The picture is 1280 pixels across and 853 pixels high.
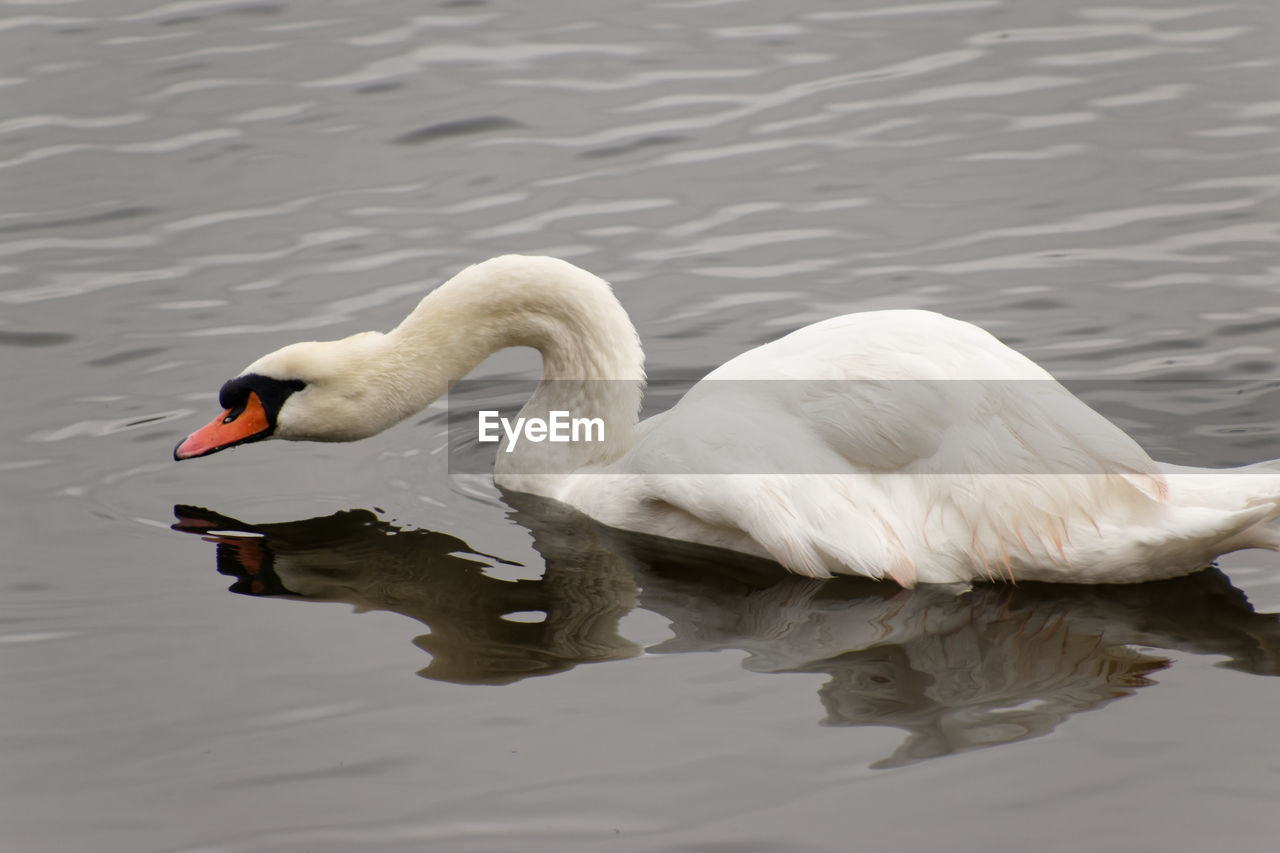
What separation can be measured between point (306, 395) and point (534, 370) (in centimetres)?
189

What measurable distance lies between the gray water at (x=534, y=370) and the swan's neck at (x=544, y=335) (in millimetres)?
461

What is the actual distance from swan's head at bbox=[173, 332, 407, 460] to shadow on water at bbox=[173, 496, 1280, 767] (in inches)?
17.0

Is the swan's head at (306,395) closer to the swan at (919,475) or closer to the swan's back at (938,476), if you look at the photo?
the swan at (919,475)

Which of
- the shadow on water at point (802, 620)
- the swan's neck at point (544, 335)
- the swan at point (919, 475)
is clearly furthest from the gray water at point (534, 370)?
the swan's neck at point (544, 335)

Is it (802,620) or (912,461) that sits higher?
(912,461)

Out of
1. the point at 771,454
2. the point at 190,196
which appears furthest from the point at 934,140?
the point at 771,454

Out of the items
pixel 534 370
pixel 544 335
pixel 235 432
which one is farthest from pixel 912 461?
pixel 534 370

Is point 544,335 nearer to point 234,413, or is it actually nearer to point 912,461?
point 234,413

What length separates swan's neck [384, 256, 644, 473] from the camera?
6.82m

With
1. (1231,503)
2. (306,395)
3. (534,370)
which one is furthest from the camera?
(534,370)

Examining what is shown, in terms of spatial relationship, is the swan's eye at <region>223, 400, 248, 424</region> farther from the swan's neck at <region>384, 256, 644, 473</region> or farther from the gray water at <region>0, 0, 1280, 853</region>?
the swan's neck at <region>384, 256, 644, 473</region>

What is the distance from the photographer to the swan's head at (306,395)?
670 cm

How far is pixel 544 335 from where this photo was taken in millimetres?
6906

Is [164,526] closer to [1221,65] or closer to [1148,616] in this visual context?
[1148,616]
